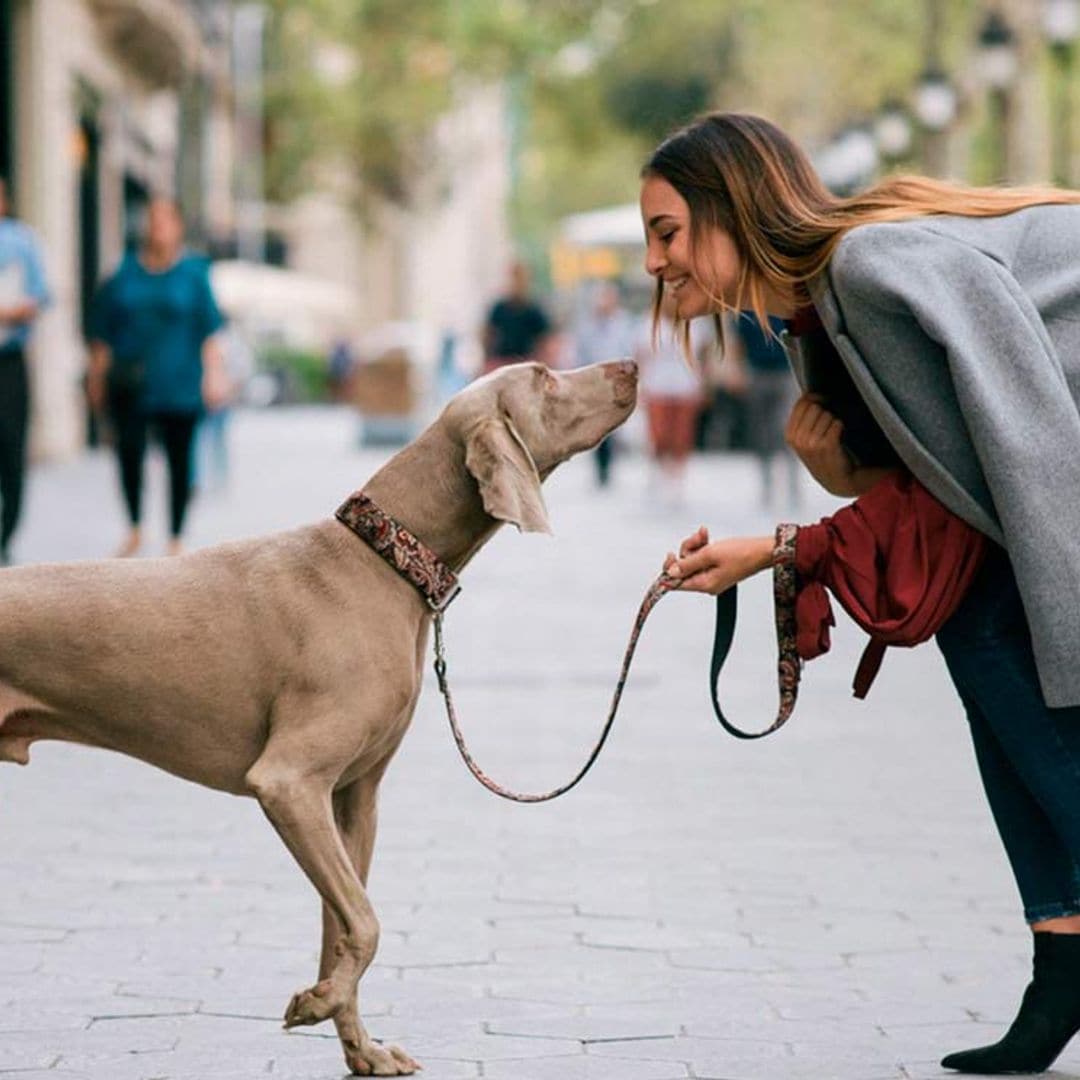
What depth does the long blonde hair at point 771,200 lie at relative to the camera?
444 centimetres

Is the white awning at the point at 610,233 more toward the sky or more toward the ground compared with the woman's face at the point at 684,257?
more toward the ground

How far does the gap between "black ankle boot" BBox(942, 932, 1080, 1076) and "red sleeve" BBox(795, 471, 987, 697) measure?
74 centimetres

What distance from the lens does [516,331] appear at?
22469 millimetres

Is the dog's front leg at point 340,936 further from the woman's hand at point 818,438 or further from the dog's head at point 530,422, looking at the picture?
the woman's hand at point 818,438

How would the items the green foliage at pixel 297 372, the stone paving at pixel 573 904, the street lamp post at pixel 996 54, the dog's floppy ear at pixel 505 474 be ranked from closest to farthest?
the dog's floppy ear at pixel 505 474
the stone paving at pixel 573 904
the street lamp post at pixel 996 54
the green foliage at pixel 297 372

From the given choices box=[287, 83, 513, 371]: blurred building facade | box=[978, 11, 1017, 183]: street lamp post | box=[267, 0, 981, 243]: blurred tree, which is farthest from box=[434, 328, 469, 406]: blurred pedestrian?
box=[978, 11, 1017, 183]: street lamp post

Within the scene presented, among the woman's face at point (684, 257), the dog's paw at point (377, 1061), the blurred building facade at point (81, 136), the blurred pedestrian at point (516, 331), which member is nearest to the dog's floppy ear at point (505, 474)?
the woman's face at point (684, 257)

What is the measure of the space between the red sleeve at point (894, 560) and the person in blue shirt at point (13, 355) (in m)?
9.17

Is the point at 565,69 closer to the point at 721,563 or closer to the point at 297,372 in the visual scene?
the point at 297,372

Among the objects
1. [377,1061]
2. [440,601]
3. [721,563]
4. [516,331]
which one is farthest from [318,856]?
[516,331]

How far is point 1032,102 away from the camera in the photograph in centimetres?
3045

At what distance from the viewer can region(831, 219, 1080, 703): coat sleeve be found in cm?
427

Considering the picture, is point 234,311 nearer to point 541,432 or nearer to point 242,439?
point 242,439

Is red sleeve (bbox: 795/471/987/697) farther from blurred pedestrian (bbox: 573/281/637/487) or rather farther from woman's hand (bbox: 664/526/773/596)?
blurred pedestrian (bbox: 573/281/637/487)
